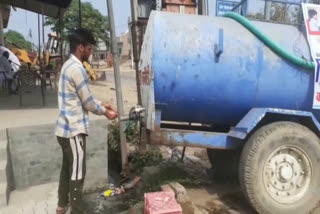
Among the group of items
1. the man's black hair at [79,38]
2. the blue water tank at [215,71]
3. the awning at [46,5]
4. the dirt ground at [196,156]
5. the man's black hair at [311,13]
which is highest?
the awning at [46,5]

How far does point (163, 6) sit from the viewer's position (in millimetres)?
7035

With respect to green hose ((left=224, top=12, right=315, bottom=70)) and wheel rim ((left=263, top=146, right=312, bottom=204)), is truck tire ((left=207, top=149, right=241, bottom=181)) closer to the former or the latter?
wheel rim ((left=263, top=146, right=312, bottom=204))

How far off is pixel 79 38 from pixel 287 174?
2.52 m

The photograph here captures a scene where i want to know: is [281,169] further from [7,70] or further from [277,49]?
[7,70]

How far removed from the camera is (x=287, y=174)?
3871 mm

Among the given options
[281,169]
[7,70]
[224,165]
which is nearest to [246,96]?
[281,169]

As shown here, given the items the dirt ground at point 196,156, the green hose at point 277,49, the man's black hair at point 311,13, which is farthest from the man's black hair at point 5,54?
the man's black hair at point 311,13

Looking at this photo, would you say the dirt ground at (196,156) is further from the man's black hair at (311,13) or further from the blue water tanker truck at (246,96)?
the man's black hair at (311,13)

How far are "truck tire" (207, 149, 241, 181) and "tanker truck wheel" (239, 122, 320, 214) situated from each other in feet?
2.73

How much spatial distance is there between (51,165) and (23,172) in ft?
1.21

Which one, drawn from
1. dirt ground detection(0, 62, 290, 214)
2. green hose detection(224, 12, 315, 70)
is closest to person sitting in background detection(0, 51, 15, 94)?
dirt ground detection(0, 62, 290, 214)

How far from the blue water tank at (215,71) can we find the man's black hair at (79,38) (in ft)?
2.16

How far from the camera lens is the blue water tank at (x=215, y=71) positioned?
3.74 meters

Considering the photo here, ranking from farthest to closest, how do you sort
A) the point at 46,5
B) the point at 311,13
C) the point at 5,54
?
the point at 46,5
the point at 5,54
the point at 311,13
